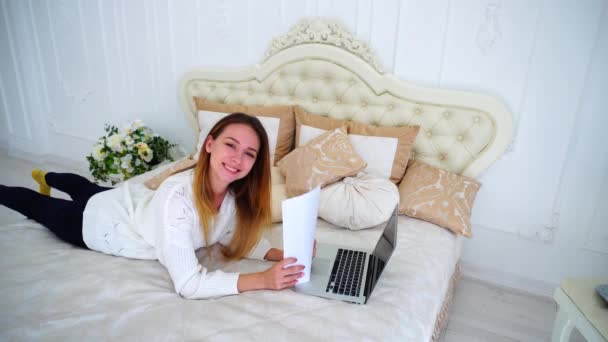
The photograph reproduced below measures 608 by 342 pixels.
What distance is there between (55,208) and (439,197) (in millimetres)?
1734

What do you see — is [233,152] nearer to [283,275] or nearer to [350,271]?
[283,275]

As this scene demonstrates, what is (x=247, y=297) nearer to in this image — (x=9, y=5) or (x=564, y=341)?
(x=564, y=341)

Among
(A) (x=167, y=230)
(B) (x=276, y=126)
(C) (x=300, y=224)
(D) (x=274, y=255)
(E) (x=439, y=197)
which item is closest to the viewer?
(C) (x=300, y=224)

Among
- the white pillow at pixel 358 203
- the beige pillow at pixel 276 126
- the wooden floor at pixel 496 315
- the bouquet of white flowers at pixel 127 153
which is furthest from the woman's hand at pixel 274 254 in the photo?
the bouquet of white flowers at pixel 127 153

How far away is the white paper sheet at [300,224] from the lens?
101 centimetres

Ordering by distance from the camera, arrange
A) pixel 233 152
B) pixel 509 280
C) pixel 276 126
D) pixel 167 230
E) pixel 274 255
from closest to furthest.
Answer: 1. pixel 167 230
2. pixel 233 152
3. pixel 274 255
4. pixel 509 280
5. pixel 276 126

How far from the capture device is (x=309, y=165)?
186 cm

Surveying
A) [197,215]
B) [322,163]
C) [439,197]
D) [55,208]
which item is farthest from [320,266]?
[55,208]

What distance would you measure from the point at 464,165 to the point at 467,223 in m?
0.36

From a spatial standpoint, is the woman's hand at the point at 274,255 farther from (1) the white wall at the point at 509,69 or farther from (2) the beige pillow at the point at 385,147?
(1) the white wall at the point at 509,69

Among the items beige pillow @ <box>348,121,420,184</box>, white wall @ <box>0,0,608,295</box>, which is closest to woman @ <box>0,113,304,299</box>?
beige pillow @ <box>348,121,420,184</box>

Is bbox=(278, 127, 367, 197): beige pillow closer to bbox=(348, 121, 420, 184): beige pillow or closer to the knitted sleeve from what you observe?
bbox=(348, 121, 420, 184): beige pillow

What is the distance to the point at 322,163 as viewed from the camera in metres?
1.85

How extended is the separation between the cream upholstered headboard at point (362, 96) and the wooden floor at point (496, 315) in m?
0.68
